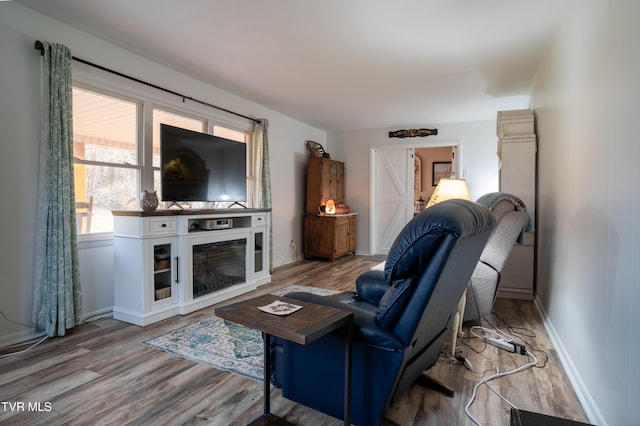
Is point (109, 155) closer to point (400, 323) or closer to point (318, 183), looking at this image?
point (400, 323)

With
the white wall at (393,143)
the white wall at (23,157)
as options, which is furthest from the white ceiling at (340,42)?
the white wall at (393,143)

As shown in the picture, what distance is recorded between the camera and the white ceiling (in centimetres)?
254

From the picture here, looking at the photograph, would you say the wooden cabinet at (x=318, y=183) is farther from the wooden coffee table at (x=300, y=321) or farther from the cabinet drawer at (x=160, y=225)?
the wooden coffee table at (x=300, y=321)

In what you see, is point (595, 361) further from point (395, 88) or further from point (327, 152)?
point (327, 152)

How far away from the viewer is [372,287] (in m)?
2.23

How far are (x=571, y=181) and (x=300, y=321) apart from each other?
2.09 m

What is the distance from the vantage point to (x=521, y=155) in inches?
148

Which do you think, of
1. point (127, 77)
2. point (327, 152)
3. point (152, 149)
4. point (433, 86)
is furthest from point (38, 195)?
point (327, 152)

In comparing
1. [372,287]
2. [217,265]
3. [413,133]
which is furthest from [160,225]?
[413,133]

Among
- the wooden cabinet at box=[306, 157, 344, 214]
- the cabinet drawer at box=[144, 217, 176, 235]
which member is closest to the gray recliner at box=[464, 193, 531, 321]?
the cabinet drawer at box=[144, 217, 176, 235]

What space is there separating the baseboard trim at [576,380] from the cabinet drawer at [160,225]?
3.20 meters

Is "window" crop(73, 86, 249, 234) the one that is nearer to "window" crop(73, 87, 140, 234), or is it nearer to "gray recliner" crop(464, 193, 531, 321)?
"window" crop(73, 87, 140, 234)

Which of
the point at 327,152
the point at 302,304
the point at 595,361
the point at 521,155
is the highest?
the point at 327,152

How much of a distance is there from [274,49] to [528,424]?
327 centimetres
